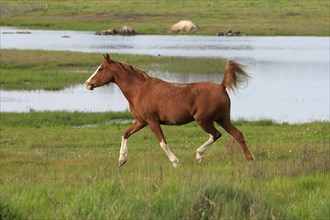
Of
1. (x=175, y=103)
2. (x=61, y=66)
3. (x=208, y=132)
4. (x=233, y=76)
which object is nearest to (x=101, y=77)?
(x=175, y=103)

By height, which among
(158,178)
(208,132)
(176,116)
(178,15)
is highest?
(158,178)

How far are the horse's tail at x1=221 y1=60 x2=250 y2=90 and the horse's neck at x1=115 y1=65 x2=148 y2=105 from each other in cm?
131

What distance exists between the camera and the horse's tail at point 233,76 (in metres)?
13.6

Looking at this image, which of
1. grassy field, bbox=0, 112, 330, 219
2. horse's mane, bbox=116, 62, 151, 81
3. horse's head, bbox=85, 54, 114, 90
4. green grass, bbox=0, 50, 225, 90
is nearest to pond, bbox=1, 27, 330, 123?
green grass, bbox=0, 50, 225, 90

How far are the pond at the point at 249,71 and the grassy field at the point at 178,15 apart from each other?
5.65 meters

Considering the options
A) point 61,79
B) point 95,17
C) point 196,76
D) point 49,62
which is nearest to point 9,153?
point 61,79

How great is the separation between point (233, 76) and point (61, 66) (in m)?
30.0

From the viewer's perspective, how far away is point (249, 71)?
39531 mm

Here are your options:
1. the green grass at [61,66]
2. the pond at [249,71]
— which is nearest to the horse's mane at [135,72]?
the pond at [249,71]

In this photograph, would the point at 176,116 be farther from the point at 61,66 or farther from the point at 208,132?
the point at 61,66

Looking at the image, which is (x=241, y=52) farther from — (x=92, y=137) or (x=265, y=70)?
(x=92, y=137)

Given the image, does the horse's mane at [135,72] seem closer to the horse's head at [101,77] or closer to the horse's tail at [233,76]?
the horse's head at [101,77]

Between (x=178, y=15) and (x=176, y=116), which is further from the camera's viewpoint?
(x=178, y=15)

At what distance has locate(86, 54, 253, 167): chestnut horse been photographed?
13.2 metres
